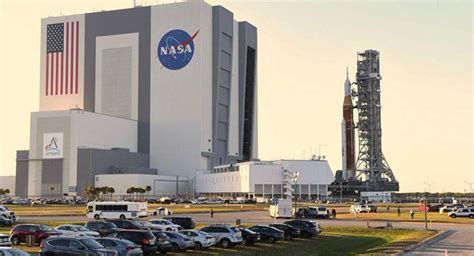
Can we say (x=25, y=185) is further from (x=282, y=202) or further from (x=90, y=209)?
(x=282, y=202)

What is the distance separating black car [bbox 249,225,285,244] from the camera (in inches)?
2194

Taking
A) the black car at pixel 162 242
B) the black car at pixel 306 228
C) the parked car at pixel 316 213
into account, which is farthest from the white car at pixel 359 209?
the black car at pixel 162 242

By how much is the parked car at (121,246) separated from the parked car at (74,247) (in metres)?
0.95

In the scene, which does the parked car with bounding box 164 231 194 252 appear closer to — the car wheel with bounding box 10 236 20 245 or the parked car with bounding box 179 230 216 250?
the parked car with bounding box 179 230 216 250

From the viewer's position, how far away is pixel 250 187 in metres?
189

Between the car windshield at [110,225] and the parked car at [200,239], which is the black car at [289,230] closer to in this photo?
the parked car at [200,239]

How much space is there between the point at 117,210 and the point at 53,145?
104 m

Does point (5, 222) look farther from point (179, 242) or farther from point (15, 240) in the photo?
point (179, 242)

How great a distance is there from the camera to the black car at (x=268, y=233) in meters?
55.7

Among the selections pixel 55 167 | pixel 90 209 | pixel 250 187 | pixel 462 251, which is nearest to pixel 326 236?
pixel 462 251

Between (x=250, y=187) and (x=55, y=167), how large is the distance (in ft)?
175

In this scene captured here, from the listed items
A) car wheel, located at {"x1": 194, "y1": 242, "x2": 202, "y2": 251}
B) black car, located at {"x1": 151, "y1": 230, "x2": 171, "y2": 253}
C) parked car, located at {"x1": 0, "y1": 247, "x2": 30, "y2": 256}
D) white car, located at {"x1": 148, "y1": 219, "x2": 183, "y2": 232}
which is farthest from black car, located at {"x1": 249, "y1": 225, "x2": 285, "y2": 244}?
parked car, located at {"x1": 0, "y1": 247, "x2": 30, "y2": 256}

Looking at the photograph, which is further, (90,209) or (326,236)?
(90,209)

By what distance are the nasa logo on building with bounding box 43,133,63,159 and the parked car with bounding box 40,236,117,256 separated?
15636 cm
